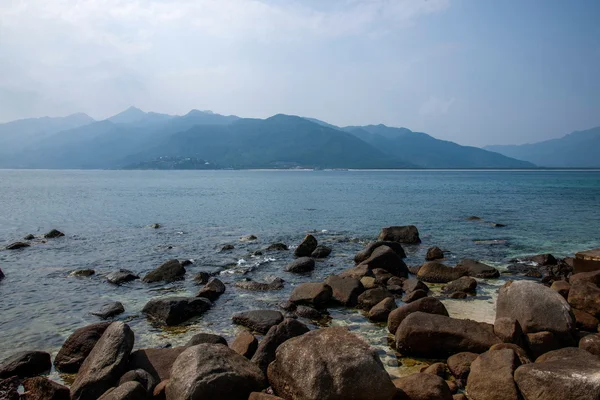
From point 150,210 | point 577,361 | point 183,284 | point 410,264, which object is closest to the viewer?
point 577,361

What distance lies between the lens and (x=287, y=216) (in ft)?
157

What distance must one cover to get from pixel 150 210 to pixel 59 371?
46849 mm

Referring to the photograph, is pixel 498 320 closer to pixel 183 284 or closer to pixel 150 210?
pixel 183 284

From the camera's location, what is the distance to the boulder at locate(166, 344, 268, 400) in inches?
298

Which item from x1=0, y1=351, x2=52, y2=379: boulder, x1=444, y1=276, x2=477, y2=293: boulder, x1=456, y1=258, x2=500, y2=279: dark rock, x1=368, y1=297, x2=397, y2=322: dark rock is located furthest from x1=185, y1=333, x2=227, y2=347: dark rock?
x1=456, y1=258, x2=500, y2=279: dark rock

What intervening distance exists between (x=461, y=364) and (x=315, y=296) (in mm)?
6573

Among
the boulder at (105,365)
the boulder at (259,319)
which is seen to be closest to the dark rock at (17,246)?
the boulder at (259,319)

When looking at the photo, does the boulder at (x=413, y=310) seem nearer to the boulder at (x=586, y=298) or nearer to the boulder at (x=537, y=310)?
the boulder at (x=537, y=310)

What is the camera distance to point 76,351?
35.7 ft

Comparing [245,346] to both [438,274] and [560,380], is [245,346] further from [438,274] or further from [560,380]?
[438,274]

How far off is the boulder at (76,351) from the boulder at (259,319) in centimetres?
433

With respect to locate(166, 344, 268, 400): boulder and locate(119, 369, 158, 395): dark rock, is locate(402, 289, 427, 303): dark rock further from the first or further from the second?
locate(119, 369, 158, 395): dark rock

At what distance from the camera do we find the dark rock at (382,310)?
13883 millimetres

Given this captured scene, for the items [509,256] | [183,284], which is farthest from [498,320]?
[509,256]
